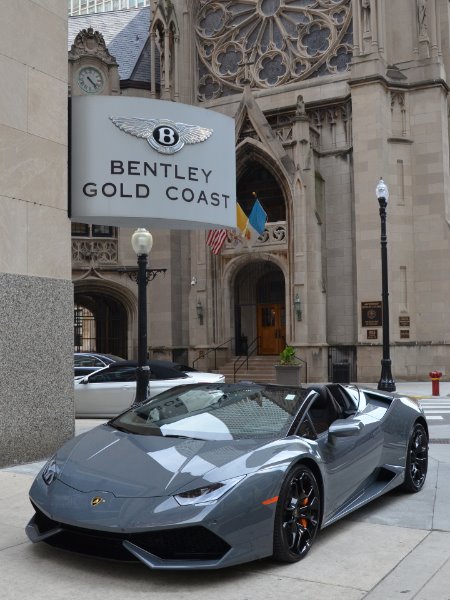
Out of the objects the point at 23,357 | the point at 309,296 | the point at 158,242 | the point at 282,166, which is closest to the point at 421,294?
the point at 309,296

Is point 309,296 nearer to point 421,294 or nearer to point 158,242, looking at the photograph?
point 421,294

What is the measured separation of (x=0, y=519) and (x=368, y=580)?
10.2 feet

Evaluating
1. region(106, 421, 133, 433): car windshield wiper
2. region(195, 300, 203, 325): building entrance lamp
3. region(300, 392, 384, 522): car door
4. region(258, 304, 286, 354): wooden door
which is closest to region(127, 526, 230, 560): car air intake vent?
region(300, 392, 384, 522): car door

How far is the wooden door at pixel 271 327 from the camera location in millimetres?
30203

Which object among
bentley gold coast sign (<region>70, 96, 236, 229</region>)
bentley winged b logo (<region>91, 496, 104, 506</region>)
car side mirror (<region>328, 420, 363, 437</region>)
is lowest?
bentley winged b logo (<region>91, 496, 104, 506</region>)

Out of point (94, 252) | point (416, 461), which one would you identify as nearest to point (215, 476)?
point (416, 461)

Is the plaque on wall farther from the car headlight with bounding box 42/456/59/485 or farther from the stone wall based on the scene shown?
the car headlight with bounding box 42/456/59/485

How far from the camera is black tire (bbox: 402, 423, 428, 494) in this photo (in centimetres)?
710

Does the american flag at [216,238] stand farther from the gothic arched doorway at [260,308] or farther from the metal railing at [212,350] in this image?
the metal railing at [212,350]

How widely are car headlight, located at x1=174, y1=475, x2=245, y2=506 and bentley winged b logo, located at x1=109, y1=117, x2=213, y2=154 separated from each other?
6407 millimetres

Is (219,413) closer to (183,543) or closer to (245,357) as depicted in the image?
(183,543)

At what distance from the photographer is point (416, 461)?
23.9ft

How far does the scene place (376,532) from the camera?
5.80 metres

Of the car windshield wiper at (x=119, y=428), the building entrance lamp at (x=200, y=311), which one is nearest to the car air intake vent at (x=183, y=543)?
the car windshield wiper at (x=119, y=428)
